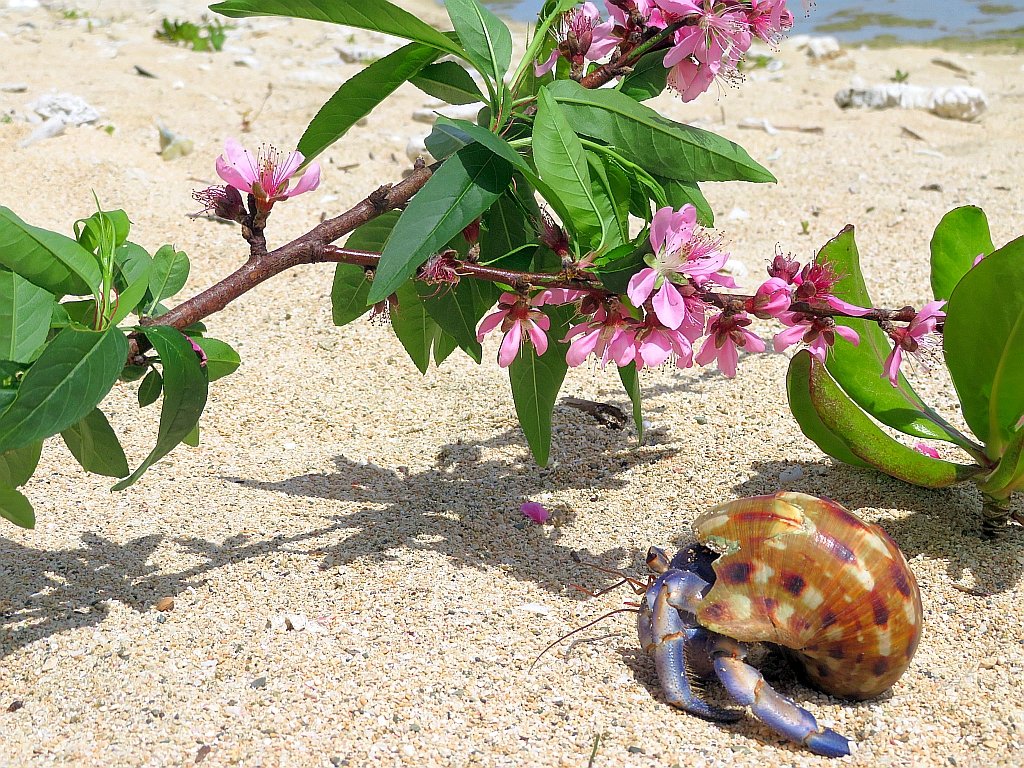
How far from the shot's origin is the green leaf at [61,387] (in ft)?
4.88

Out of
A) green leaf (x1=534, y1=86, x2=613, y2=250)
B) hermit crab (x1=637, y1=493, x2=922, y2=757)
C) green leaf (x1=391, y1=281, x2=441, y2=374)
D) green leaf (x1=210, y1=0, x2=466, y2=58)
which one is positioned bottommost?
hermit crab (x1=637, y1=493, x2=922, y2=757)

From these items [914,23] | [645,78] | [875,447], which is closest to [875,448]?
[875,447]

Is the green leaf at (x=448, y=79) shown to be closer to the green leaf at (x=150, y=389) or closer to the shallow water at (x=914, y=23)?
the green leaf at (x=150, y=389)

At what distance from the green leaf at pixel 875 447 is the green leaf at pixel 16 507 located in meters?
1.70

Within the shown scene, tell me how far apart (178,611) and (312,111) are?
4.53 m

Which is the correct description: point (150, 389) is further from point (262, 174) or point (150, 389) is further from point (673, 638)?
point (673, 638)

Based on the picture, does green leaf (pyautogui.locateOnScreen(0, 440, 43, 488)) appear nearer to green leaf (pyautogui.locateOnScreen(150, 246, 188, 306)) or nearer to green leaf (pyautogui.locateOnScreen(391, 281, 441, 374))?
green leaf (pyautogui.locateOnScreen(150, 246, 188, 306))

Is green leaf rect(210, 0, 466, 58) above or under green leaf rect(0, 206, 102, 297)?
above

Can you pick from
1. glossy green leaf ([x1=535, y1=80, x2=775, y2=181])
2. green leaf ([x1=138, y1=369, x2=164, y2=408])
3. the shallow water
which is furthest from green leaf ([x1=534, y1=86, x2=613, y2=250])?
the shallow water

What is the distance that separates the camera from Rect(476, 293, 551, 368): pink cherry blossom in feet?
6.07

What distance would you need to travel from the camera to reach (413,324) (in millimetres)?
2383

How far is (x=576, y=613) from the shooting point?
2119mm

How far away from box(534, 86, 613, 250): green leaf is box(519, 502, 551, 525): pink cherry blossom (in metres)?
0.94

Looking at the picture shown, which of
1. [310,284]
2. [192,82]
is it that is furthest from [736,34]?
[192,82]
